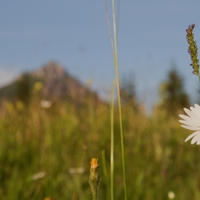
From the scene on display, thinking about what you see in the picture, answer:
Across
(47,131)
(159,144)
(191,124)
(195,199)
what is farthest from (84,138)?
(191,124)

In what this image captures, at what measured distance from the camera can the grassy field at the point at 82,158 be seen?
87.5 inches

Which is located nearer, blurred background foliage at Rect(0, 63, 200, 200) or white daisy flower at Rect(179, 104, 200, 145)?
white daisy flower at Rect(179, 104, 200, 145)

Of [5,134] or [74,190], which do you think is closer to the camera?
[74,190]

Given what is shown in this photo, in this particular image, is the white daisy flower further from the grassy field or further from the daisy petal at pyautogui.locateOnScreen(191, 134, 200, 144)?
the grassy field

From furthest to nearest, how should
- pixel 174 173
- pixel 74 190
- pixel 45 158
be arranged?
pixel 174 173 < pixel 45 158 < pixel 74 190

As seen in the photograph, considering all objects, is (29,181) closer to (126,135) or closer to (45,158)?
(45,158)

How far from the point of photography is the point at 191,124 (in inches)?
26.2

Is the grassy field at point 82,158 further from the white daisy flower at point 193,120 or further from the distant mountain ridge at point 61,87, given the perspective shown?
the white daisy flower at point 193,120

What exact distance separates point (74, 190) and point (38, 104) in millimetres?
2259

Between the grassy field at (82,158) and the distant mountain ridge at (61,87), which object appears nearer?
the grassy field at (82,158)

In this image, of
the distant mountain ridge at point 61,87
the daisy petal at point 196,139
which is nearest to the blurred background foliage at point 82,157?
the distant mountain ridge at point 61,87

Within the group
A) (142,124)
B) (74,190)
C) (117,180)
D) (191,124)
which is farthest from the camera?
(142,124)

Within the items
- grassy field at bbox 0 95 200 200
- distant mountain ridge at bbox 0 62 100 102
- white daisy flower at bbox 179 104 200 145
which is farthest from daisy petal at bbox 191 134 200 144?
distant mountain ridge at bbox 0 62 100 102

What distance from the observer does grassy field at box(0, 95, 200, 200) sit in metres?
2.22
